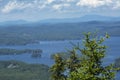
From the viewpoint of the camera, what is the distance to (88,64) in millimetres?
18578

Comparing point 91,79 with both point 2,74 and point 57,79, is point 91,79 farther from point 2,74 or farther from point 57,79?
point 2,74

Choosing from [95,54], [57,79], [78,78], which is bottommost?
[57,79]

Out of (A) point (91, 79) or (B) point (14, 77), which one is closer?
(A) point (91, 79)

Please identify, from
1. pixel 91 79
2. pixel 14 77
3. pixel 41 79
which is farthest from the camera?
pixel 14 77

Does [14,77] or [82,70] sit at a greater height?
[82,70]

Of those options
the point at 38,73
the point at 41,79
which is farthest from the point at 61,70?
the point at 38,73

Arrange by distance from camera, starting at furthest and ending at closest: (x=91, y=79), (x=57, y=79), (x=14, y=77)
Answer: (x=14, y=77)
(x=57, y=79)
(x=91, y=79)

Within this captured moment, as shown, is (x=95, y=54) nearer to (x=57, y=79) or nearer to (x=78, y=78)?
(x=78, y=78)

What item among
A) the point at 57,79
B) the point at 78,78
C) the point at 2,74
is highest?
the point at 78,78

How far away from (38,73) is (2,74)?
19614 millimetres

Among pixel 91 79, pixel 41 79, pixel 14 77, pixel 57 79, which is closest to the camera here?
pixel 91 79

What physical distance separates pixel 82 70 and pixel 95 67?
2.23 ft

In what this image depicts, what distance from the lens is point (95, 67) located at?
61.3 feet

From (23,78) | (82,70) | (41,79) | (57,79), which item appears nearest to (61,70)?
(57,79)
